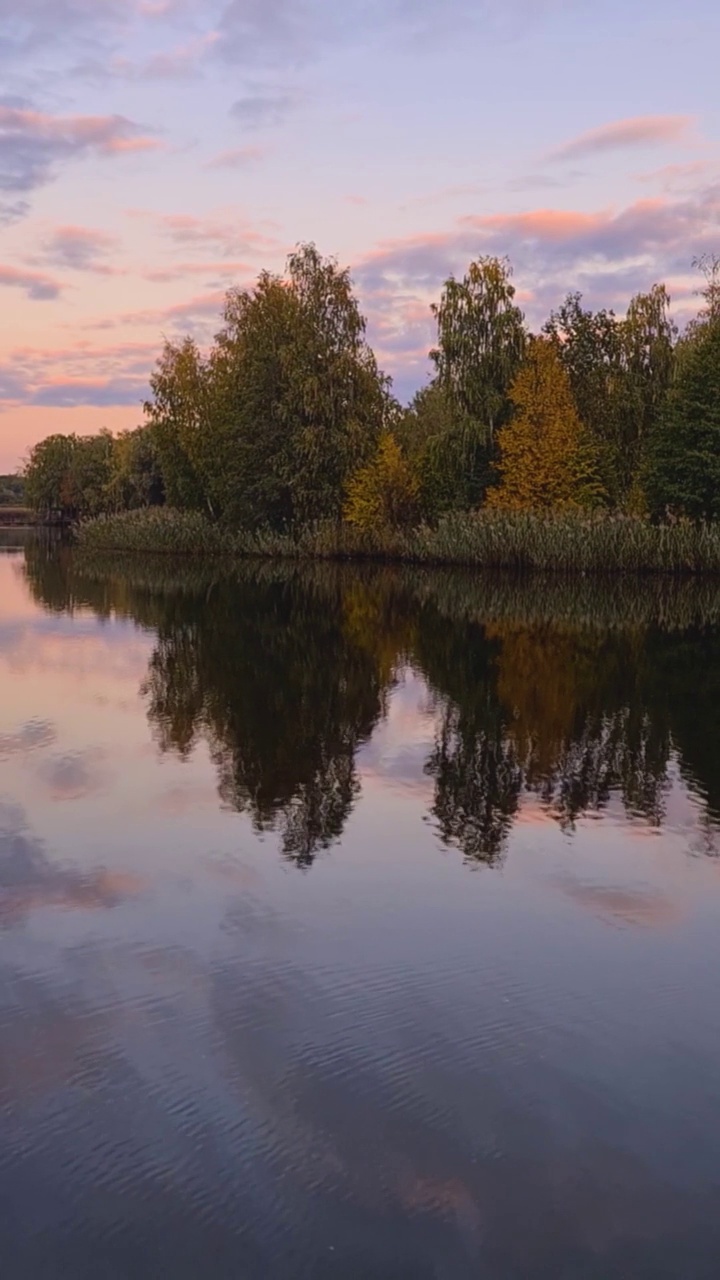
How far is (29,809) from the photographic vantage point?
1193 cm

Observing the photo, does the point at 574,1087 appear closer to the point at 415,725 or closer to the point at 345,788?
the point at 345,788

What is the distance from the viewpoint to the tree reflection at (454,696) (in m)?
12.8

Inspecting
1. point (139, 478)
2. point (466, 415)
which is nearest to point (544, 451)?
point (466, 415)

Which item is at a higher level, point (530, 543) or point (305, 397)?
point (305, 397)

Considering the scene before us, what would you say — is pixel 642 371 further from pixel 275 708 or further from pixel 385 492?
pixel 275 708

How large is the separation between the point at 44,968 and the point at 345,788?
566 centimetres

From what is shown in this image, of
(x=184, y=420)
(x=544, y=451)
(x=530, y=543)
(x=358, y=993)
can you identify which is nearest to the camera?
(x=358, y=993)

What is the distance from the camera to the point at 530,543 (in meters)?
51.8

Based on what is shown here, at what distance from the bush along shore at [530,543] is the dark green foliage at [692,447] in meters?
1.55

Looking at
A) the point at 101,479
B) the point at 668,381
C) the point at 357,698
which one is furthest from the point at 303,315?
the point at 101,479

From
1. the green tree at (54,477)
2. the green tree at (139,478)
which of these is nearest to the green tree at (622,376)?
the green tree at (139,478)

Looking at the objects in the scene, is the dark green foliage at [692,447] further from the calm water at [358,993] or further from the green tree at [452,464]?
the calm water at [358,993]

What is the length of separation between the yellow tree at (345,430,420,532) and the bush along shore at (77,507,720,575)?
0.87 metres

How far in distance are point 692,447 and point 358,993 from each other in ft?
168
